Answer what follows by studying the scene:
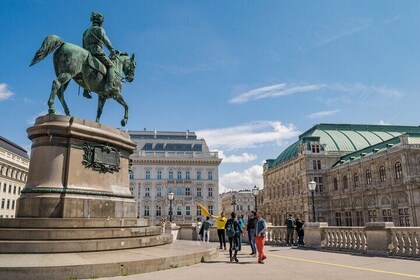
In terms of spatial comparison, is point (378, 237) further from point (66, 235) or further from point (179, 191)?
point (179, 191)

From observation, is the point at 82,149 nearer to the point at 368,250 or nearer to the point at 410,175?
the point at 368,250

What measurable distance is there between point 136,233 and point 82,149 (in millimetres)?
3418

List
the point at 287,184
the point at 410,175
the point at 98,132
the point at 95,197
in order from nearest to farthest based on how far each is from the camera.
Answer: the point at 95,197 → the point at 98,132 → the point at 410,175 → the point at 287,184

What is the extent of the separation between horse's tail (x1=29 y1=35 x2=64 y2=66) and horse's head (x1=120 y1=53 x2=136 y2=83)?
3.31 meters

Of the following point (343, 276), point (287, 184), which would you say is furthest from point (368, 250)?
point (287, 184)

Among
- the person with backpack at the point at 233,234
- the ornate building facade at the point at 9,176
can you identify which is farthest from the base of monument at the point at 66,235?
the ornate building facade at the point at 9,176

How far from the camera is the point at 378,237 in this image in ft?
47.6

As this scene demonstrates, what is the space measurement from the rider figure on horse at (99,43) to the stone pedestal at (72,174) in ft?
7.38

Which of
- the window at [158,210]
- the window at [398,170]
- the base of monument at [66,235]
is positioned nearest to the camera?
the base of monument at [66,235]

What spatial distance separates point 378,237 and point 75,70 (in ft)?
46.5

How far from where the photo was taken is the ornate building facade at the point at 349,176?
51.3 m

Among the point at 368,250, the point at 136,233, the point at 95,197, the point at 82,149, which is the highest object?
the point at 82,149

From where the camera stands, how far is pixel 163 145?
82875 mm

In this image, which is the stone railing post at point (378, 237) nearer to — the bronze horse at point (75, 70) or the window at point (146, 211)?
the bronze horse at point (75, 70)
